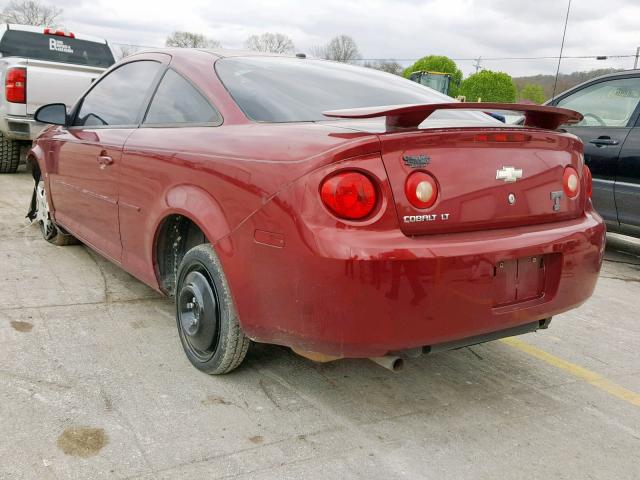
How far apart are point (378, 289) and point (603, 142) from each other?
13.9 ft

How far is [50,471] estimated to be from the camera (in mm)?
2037

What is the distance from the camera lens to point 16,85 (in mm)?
7066

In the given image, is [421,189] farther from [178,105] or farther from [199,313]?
[178,105]

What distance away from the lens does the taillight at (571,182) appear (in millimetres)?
2559

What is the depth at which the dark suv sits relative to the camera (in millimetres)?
5168

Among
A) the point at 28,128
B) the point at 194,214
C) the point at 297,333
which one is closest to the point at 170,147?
the point at 194,214

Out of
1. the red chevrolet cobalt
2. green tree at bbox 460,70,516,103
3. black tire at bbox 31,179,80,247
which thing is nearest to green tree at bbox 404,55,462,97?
green tree at bbox 460,70,516,103

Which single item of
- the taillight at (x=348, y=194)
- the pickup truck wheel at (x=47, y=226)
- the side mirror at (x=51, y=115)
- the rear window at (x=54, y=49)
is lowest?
the pickup truck wheel at (x=47, y=226)

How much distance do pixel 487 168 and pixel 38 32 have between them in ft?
27.5

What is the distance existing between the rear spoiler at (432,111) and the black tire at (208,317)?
87cm

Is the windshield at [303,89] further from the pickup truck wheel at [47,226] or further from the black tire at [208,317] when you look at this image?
the pickup truck wheel at [47,226]

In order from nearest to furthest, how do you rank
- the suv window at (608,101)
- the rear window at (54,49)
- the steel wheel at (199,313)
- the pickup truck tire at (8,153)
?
the steel wheel at (199,313), the suv window at (608,101), the pickup truck tire at (8,153), the rear window at (54,49)

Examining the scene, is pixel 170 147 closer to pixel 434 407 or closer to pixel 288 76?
pixel 288 76

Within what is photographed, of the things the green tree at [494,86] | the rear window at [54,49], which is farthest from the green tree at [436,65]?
the rear window at [54,49]
